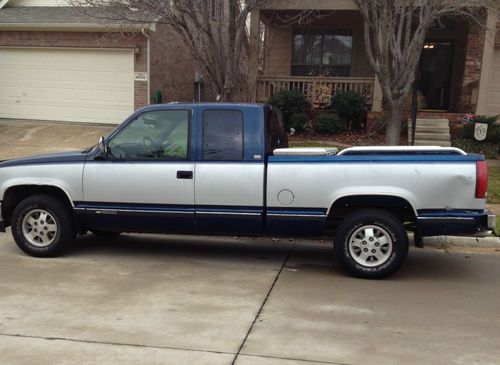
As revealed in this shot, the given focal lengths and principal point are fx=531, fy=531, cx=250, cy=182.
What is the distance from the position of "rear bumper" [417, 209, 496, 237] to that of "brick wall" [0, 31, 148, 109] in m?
11.8

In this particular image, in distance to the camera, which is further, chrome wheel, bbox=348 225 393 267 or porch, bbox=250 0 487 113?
porch, bbox=250 0 487 113

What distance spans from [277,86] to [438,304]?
11.9 meters

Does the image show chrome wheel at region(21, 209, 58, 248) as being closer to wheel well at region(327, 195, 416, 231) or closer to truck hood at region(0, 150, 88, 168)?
truck hood at region(0, 150, 88, 168)

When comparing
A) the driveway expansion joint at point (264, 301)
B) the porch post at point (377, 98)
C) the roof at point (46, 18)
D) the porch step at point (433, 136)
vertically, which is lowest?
the driveway expansion joint at point (264, 301)

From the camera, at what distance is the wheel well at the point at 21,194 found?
641 cm

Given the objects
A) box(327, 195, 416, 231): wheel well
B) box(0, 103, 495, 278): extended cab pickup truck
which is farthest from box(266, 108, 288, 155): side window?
box(327, 195, 416, 231): wheel well

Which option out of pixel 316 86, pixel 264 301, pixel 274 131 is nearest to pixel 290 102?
pixel 316 86

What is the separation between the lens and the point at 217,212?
5922 millimetres

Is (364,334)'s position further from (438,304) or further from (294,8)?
(294,8)

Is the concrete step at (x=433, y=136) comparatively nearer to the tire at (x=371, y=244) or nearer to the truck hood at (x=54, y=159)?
the tire at (x=371, y=244)

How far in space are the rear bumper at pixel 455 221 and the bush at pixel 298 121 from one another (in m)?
9.12

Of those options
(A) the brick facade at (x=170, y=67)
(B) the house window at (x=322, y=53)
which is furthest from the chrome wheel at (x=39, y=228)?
(B) the house window at (x=322, y=53)

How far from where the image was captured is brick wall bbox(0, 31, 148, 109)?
51.1ft

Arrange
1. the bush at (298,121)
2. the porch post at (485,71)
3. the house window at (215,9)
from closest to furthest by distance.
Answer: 1. the house window at (215,9)
2. the bush at (298,121)
3. the porch post at (485,71)
